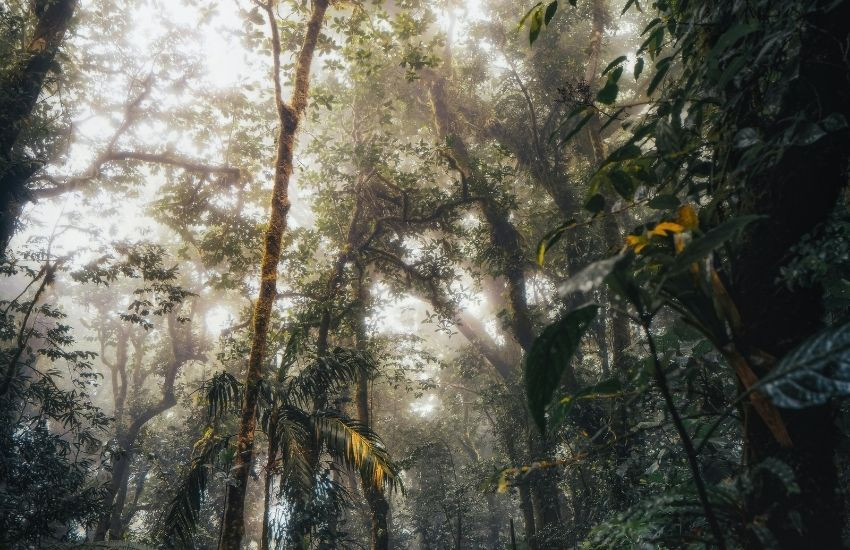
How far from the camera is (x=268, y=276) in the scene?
15.8 feet

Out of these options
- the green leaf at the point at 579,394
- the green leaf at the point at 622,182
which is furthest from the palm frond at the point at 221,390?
the green leaf at the point at 622,182

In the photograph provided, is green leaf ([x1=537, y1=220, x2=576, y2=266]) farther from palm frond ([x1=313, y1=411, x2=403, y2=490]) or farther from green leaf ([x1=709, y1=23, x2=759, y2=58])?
palm frond ([x1=313, y1=411, x2=403, y2=490])

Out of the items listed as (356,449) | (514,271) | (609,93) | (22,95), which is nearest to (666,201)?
(609,93)

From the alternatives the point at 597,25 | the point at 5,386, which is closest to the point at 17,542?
the point at 5,386

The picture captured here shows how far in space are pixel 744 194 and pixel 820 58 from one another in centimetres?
34

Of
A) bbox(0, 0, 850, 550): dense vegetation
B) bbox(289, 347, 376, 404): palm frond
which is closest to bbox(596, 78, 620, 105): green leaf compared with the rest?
bbox(0, 0, 850, 550): dense vegetation

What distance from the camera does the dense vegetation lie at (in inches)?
38.4

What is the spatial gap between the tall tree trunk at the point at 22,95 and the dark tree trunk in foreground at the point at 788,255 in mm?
9652

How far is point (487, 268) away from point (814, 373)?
32.3 ft

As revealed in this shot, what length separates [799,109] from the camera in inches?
44.1

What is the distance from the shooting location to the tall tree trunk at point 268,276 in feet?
13.4

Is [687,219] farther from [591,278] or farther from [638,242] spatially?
[591,278]

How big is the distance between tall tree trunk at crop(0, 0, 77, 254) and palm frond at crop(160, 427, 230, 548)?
20.6ft

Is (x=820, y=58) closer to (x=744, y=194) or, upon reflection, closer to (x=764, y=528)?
(x=744, y=194)
